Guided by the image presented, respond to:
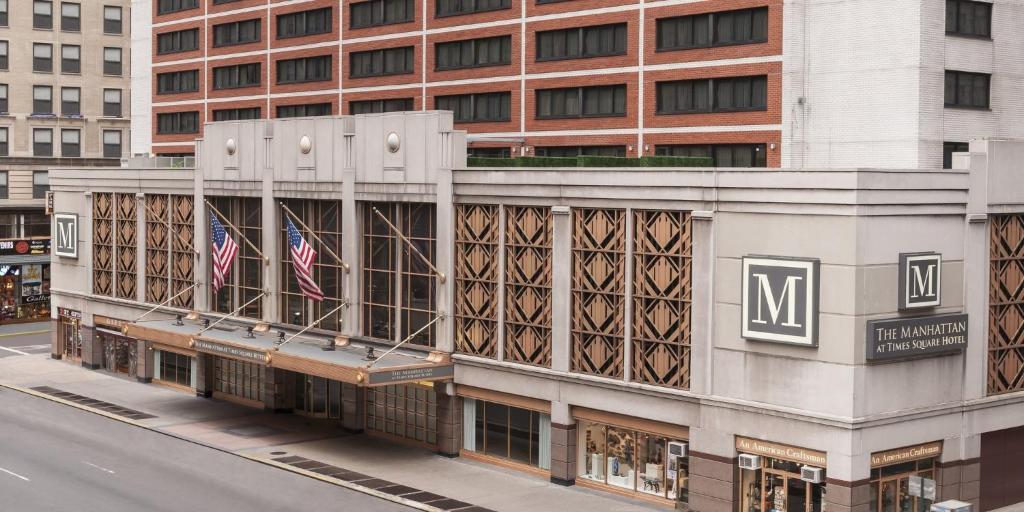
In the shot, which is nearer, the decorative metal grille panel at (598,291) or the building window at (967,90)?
the decorative metal grille panel at (598,291)

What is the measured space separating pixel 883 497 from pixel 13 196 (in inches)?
3095

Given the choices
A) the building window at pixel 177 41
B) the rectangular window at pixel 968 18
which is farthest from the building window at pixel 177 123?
the rectangular window at pixel 968 18

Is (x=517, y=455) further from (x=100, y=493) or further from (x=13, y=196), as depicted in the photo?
(x=13, y=196)

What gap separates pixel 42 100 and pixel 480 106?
4992 cm

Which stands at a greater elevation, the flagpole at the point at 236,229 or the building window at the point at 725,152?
the building window at the point at 725,152

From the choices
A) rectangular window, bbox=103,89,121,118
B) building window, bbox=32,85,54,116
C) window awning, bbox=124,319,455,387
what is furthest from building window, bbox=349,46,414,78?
rectangular window, bbox=103,89,121,118

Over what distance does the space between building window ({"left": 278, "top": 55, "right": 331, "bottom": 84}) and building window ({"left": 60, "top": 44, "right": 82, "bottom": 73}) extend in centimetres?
3151

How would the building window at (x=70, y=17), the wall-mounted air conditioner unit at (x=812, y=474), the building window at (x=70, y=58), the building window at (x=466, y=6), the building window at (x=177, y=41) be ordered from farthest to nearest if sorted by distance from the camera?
the building window at (x=70, y=58), the building window at (x=70, y=17), the building window at (x=177, y=41), the building window at (x=466, y=6), the wall-mounted air conditioner unit at (x=812, y=474)

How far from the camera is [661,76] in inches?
2302

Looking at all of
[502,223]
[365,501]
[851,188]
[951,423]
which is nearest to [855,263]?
[851,188]

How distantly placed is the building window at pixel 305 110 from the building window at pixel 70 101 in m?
31.4

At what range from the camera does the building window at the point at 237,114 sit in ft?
269

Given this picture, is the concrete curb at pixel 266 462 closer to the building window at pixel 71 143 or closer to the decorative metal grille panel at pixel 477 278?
the decorative metal grille panel at pixel 477 278

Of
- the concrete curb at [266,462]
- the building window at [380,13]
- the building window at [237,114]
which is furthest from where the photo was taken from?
the building window at [237,114]
